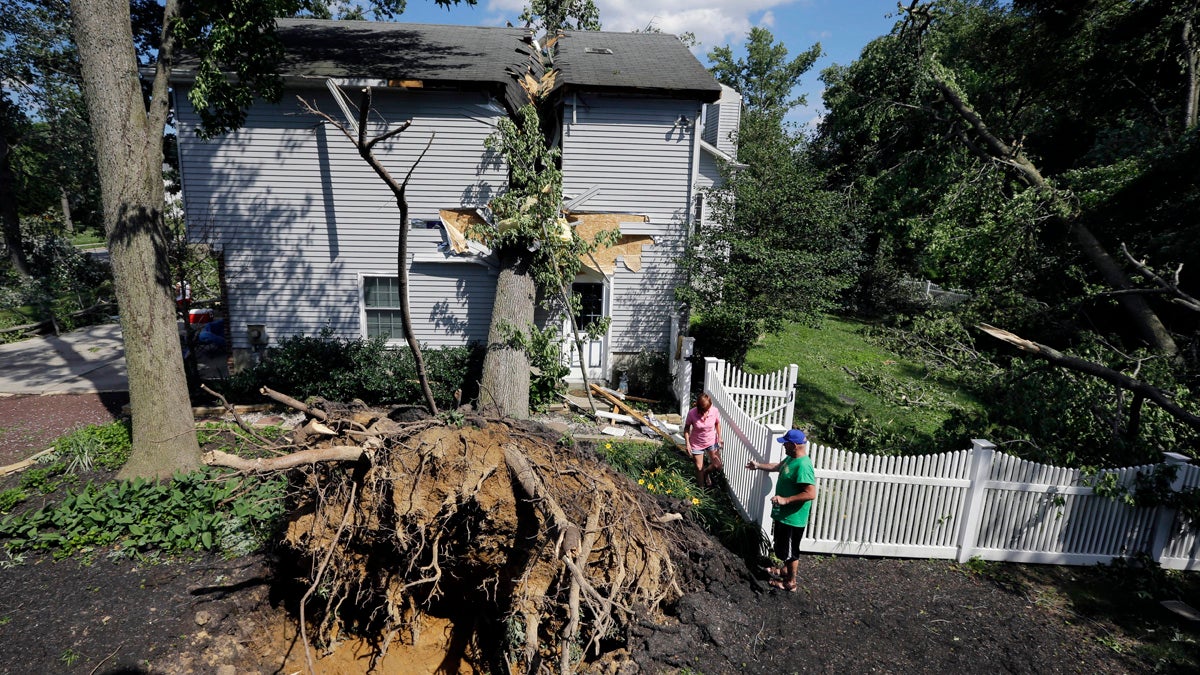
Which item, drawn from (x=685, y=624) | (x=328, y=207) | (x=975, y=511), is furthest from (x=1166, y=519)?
(x=328, y=207)

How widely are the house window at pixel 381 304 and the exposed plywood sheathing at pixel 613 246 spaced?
365 cm

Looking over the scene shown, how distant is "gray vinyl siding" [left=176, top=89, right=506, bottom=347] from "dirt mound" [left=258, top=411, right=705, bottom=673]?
5644mm

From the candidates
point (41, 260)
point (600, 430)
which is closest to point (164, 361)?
point (600, 430)

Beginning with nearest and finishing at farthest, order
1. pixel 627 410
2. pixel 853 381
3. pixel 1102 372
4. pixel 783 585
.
A: pixel 783 585, pixel 1102 372, pixel 627 410, pixel 853 381

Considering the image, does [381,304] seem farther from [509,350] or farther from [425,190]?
[509,350]

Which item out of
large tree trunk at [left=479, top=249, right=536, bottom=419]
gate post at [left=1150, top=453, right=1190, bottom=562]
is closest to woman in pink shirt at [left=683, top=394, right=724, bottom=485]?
large tree trunk at [left=479, top=249, right=536, bottom=419]

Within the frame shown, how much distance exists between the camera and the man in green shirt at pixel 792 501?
5.22m

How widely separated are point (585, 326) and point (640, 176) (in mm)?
2996

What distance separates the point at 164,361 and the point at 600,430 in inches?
233

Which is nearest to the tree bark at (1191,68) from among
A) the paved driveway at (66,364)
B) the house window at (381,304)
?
the house window at (381,304)

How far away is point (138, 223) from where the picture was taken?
6.49 m

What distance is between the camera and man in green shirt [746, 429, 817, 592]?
5.22 metres

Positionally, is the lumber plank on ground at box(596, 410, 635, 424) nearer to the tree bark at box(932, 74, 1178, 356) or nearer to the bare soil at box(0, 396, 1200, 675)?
the bare soil at box(0, 396, 1200, 675)

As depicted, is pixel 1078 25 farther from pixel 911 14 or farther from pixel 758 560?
pixel 758 560
